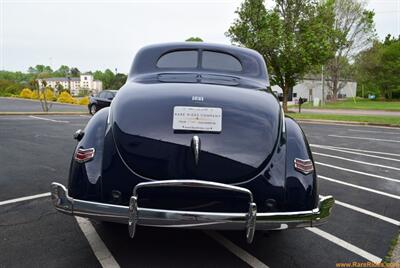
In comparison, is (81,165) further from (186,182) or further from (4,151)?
(4,151)

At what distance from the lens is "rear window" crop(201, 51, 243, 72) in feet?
12.4

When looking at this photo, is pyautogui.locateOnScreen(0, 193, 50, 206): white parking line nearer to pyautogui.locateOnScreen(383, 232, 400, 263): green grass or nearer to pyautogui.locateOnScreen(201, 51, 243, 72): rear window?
pyautogui.locateOnScreen(201, 51, 243, 72): rear window

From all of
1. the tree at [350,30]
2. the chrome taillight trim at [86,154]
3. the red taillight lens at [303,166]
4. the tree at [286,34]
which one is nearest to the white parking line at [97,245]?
the chrome taillight trim at [86,154]

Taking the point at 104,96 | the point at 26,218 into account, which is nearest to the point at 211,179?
the point at 26,218

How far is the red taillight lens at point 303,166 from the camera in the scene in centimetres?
258

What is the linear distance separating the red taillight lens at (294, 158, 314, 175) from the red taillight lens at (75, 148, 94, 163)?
159cm

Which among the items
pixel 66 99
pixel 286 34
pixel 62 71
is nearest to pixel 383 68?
pixel 286 34

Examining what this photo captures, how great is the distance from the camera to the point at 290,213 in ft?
7.91

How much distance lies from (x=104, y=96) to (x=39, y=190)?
16.1m

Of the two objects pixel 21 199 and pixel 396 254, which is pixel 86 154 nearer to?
pixel 21 199

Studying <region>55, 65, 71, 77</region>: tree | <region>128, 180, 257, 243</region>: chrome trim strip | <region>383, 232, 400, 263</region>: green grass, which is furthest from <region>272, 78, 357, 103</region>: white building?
<region>55, 65, 71, 77</region>: tree

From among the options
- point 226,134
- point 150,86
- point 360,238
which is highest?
point 150,86

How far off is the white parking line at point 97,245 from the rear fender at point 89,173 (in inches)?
24.7

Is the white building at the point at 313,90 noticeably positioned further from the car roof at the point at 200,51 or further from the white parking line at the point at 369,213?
the car roof at the point at 200,51
